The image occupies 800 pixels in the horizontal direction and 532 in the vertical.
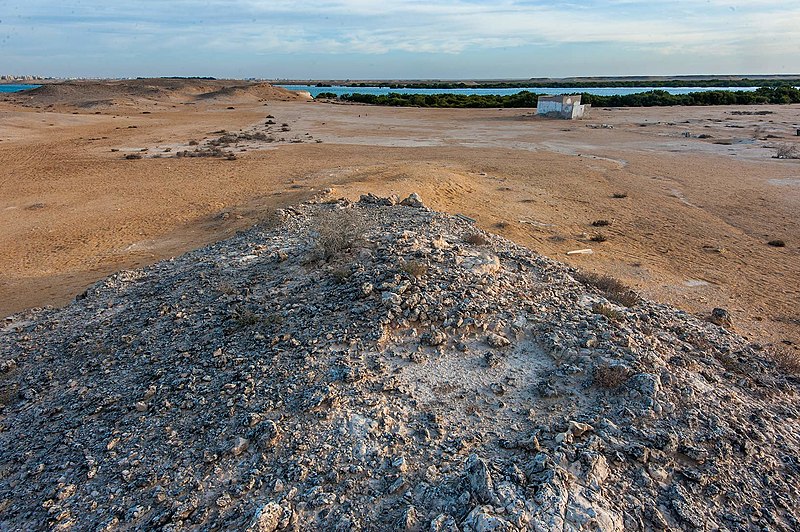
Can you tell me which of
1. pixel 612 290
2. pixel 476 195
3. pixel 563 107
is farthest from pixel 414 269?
pixel 563 107

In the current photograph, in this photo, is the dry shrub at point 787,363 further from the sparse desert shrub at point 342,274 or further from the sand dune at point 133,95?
the sand dune at point 133,95

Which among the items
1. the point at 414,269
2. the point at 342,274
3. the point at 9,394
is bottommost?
the point at 9,394

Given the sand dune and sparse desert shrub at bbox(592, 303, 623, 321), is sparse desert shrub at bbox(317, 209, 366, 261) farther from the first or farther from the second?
the sand dune

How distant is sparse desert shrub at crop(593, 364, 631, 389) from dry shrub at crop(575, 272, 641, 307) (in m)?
2.49

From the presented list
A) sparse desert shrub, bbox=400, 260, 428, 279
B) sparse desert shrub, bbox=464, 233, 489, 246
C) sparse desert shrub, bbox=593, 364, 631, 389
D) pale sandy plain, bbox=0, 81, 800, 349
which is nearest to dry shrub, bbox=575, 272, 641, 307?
sparse desert shrub, bbox=464, 233, 489, 246

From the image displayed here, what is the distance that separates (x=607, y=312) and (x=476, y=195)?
34.8 feet

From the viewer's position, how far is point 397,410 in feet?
15.0

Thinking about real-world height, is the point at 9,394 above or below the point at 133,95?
below

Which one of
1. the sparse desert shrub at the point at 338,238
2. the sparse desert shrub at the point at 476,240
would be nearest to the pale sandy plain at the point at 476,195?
the sparse desert shrub at the point at 476,240

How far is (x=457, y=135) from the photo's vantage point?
33.7m

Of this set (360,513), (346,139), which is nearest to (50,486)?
(360,513)

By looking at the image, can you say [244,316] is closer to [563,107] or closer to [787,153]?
[787,153]

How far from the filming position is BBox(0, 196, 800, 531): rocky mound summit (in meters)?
3.78

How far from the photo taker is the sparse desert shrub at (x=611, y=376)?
485cm
